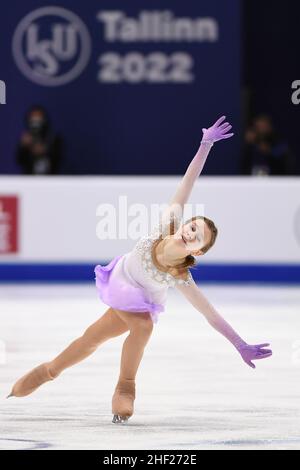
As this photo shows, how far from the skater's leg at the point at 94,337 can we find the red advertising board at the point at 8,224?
649 centimetres

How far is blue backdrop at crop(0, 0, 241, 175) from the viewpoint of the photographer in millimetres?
13508

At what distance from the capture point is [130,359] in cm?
563

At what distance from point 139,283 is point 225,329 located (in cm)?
43

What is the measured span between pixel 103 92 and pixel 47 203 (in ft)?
6.19

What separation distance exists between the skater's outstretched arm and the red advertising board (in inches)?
265

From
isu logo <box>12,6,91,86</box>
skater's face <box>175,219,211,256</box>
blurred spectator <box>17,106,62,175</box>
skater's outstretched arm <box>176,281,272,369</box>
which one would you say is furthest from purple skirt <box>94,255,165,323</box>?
isu logo <box>12,6,91,86</box>

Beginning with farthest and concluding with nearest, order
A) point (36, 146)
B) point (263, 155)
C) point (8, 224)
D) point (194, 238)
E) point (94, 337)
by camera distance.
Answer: point (263, 155), point (36, 146), point (8, 224), point (94, 337), point (194, 238)

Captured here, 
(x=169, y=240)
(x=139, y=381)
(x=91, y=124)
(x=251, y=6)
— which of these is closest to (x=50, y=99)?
(x=91, y=124)

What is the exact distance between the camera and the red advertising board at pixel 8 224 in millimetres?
12109

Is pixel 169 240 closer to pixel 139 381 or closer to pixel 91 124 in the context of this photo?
pixel 139 381

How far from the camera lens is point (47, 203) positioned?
12234 millimetres

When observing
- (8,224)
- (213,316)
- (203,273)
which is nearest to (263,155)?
(203,273)

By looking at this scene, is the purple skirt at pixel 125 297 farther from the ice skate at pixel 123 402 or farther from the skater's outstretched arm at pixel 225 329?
the ice skate at pixel 123 402

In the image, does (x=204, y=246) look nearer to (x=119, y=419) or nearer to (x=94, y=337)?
(x=94, y=337)
